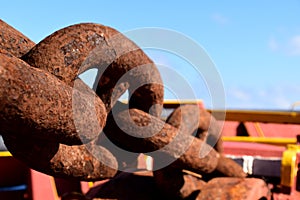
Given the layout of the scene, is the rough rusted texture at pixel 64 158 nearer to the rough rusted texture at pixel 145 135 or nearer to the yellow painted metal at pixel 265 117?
the rough rusted texture at pixel 145 135

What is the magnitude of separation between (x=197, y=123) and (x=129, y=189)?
0.41 metres

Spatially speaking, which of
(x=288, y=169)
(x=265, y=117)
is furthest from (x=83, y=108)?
(x=265, y=117)

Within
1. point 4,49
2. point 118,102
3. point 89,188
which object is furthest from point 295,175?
point 4,49

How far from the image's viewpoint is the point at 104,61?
1271 millimetres

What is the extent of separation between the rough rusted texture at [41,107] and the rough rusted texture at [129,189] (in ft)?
3.22

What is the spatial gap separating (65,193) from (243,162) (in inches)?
35.5

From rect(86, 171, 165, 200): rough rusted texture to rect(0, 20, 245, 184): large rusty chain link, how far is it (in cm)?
27

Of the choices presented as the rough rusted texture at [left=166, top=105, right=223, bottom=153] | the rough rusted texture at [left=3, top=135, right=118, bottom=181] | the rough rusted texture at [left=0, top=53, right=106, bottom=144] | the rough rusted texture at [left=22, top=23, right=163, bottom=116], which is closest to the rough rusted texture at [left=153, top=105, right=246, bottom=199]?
the rough rusted texture at [left=166, top=105, right=223, bottom=153]

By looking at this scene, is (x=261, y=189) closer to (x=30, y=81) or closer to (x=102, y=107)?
(x=102, y=107)

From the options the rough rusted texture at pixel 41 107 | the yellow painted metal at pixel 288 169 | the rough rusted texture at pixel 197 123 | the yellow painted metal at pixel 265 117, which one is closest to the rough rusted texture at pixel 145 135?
the rough rusted texture at pixel 197 123

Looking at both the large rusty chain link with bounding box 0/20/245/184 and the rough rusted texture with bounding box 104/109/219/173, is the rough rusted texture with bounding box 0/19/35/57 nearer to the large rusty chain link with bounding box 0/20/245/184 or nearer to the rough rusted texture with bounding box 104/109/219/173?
the large rusty chain link with bounding box 0/20/245/184

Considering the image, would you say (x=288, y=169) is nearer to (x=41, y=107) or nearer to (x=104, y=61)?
(x=104, y=61)

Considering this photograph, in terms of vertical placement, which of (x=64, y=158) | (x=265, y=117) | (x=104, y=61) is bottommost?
(x=64, y=158)

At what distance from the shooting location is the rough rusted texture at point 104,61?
1122 mm
